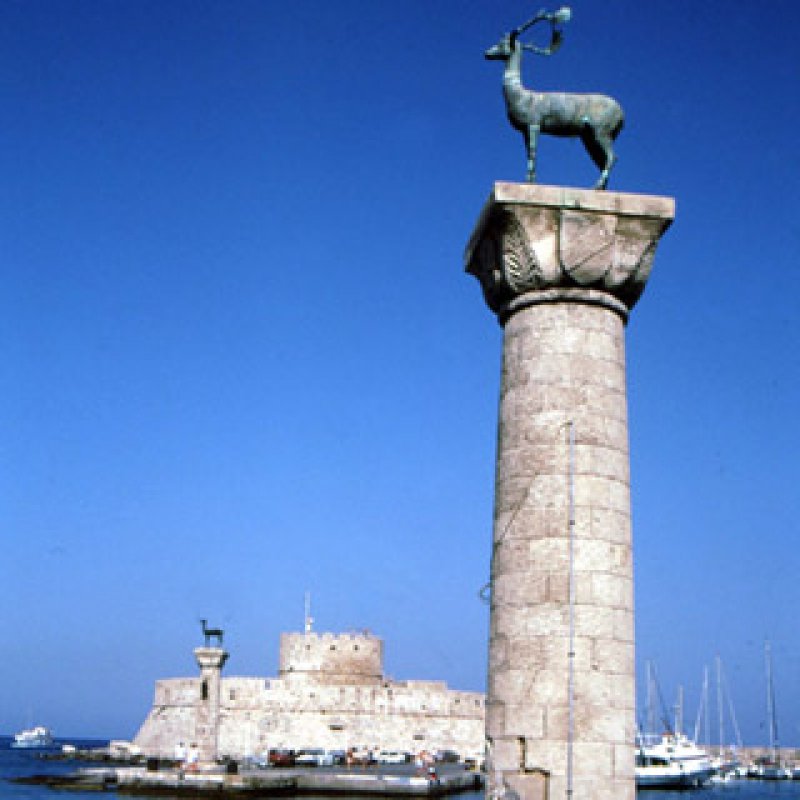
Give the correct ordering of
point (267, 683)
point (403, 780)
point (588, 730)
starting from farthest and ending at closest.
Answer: point (267, 683) < point (403, 780) < point (588, 730)

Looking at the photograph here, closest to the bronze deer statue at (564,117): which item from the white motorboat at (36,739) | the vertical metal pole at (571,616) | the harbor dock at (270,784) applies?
the vertical metal pole at (571,616)

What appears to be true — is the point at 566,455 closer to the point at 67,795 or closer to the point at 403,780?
the point at 403,780

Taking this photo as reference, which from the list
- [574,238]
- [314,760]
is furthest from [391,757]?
[574,238]

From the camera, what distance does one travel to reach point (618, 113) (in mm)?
8352

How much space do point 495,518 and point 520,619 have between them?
30.8 inches

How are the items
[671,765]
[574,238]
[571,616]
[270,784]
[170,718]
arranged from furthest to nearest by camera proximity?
[671,765]
[170,718]
[270,784]
[574,238]
[571,616]

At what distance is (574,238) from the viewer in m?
7.88

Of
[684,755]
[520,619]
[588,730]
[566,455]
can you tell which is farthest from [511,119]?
[684,755]

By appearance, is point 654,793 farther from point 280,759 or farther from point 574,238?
point 574,238

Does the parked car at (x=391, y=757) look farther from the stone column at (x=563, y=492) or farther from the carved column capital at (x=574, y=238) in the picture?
the carved column capital at (x=574, y=238)

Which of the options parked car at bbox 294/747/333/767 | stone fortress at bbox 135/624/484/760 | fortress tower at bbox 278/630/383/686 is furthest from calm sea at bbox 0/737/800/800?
fortress tower at bbox 278/630/383/686

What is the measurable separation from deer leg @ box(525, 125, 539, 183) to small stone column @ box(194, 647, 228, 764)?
32.2 meters

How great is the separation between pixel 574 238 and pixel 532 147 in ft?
2.83

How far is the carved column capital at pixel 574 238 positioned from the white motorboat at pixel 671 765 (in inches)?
2273
